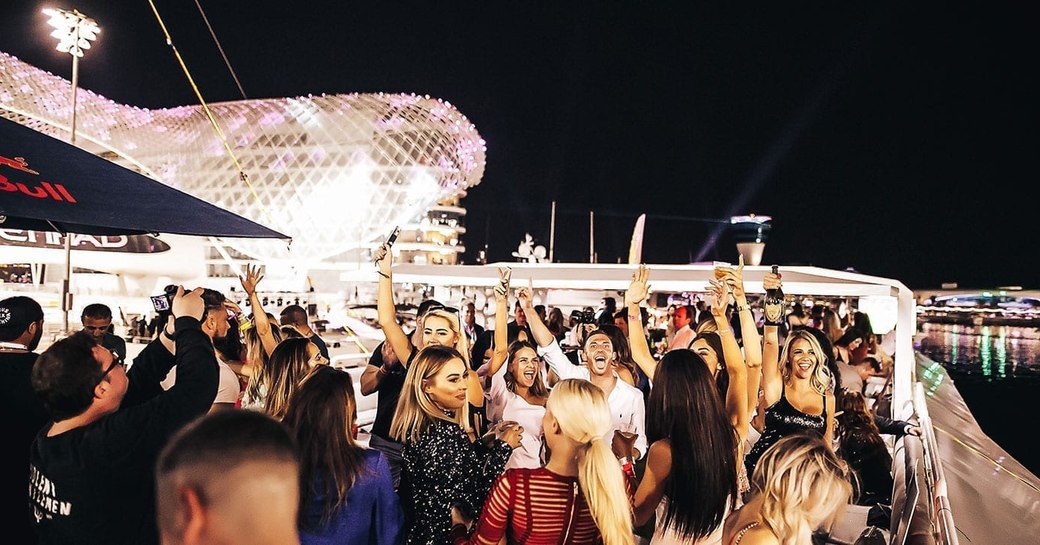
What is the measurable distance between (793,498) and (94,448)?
2476mm

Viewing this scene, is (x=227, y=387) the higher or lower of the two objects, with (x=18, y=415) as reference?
lower

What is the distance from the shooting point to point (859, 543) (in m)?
3.87

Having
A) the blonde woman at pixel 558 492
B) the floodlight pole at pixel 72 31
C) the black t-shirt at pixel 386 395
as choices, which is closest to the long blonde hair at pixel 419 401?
the black t-shirt at pixel 386 395

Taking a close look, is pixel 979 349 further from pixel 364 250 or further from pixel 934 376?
pixel 364 250

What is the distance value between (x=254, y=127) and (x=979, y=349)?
56487mm

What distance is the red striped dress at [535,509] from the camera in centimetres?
245

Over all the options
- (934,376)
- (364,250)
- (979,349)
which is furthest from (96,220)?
(364,250)

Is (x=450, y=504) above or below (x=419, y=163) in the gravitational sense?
below

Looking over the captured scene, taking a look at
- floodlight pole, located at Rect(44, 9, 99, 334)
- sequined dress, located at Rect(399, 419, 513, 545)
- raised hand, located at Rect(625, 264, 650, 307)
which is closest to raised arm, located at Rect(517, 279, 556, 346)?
raised hand, located at Rect(625, 264, 650, 307)

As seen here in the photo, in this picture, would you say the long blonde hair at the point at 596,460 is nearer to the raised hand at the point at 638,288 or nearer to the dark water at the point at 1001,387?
the raised hand at the point at 638,288

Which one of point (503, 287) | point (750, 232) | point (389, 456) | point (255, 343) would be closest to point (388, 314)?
point (389, 456)

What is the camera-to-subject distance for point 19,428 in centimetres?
308

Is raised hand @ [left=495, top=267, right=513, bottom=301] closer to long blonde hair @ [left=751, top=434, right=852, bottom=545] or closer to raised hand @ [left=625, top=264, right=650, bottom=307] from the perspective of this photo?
raised hand @ [left=625, top=264, right=650, bottom=307]

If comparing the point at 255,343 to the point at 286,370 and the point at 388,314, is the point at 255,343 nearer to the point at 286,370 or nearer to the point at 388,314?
the point at 388,314
